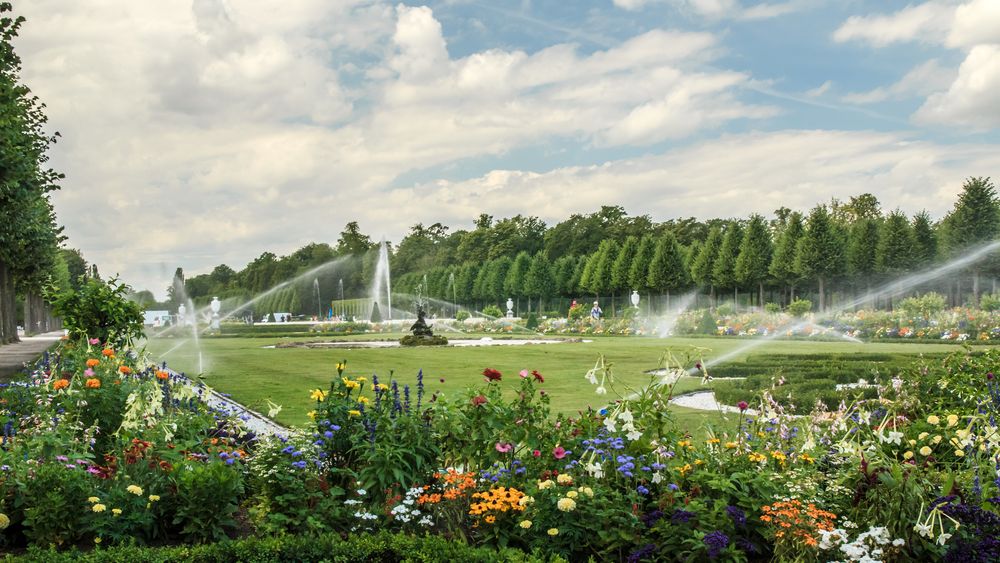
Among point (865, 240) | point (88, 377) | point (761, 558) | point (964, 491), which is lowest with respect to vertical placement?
point (761, 558)

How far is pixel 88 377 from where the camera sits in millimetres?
6645

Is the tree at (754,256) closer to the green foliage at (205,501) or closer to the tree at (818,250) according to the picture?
the tree at (818,250)

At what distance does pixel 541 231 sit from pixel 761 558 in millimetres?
75619

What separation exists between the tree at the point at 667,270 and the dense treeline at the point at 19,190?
96.0 ft

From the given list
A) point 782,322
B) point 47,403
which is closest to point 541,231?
point 782,322

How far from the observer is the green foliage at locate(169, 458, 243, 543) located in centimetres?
484

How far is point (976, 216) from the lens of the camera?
38938 mm

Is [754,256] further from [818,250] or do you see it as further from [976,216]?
[976,216]

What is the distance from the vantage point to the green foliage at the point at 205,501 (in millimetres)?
4836

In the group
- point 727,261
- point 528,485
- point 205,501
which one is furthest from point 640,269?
point 205,501

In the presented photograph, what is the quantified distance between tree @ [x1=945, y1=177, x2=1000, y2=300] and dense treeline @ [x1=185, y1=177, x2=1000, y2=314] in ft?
0.16

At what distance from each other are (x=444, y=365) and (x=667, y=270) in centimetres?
2863

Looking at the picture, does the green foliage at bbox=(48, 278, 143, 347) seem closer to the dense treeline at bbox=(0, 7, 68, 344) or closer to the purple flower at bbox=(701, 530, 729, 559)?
the dense treeline at bbox=(0, 7, 68, 344)

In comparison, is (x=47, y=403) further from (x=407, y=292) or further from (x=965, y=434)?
(x=407, y=292)
